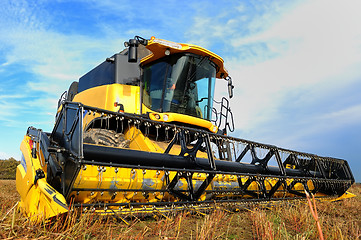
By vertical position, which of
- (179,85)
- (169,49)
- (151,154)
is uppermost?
(169,49)

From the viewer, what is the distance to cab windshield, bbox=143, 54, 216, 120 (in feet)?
16.0

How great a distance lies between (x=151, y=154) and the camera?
325 centimetres

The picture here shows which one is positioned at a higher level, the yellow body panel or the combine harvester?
the yellow body panel

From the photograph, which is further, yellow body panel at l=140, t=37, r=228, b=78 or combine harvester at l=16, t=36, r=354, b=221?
yellow body panel at l=140, t=37, r=228, b=78

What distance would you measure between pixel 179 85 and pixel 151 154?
76.9 inches

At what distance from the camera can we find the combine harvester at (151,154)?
9.08 feet

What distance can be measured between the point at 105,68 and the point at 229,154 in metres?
3.14

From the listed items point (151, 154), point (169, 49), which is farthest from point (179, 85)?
point (151, 154)

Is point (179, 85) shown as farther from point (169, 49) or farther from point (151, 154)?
point (151, 154)

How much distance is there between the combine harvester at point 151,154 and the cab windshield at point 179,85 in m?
0.02

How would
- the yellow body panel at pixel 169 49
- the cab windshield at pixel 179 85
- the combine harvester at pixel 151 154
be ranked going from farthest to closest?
the cab windshield at pixel 179 85 → the yellow body panel at pixel 169 49 → the combine harvester at pixel 151 154

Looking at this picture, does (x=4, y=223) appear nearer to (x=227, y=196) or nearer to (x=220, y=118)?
(x=227, y=196)

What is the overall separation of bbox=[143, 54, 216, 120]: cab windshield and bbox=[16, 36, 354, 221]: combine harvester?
2 centimetres

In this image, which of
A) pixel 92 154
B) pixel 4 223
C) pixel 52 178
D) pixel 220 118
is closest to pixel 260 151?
pixel 220 118
